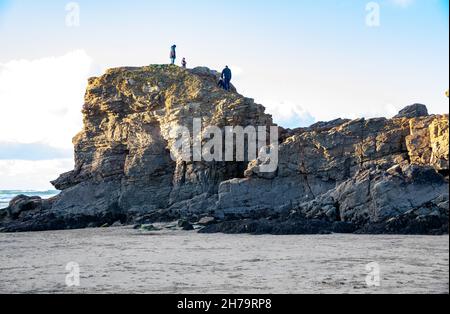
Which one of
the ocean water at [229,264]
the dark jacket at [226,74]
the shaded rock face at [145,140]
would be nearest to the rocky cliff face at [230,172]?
the shaded rock face at [145,140]

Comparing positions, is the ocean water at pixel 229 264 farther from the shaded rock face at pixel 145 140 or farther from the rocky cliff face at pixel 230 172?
the shaded rock face at pixel 145 140

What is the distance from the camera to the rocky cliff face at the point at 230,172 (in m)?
35.9

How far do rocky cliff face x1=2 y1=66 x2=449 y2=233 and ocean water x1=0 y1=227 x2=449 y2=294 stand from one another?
13.1 feet

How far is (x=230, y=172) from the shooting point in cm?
4788

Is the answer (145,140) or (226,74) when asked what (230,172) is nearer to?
(145,140)

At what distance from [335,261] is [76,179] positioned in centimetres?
3053

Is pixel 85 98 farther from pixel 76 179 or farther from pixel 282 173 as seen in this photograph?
pixel 282 173

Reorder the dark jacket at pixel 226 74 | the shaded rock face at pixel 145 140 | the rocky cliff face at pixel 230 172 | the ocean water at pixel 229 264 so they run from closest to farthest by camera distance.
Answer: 1. the ocean water at pixel 229 264
2. the rocky cliff face at pixel 230 172
3. the shaded rock face at pixel 145 140
4. the dark jacket at pixel 226 74

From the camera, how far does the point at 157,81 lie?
51250 mm

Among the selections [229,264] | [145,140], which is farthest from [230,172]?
Answer: [229,264]

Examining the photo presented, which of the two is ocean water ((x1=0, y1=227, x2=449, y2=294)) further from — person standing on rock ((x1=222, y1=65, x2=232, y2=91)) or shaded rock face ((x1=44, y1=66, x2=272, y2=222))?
person standing on rock ((x1=222, y1=65, x2=232, y2=91))

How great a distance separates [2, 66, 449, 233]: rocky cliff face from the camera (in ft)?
118

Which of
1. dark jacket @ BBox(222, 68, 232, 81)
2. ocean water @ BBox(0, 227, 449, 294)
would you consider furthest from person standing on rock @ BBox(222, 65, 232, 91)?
ocean water @ BBox(0, 227, 449, 294)

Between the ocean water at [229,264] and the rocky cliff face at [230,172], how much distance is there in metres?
3.99
